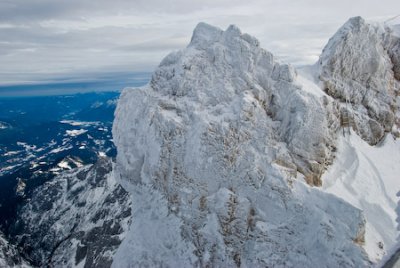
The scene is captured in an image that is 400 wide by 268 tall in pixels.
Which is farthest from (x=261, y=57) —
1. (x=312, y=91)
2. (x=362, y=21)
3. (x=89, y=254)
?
(x=89, y=254)

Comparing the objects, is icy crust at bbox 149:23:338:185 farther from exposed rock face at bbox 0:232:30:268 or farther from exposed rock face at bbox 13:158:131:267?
exposed rock face at bbox 0:232:30:268

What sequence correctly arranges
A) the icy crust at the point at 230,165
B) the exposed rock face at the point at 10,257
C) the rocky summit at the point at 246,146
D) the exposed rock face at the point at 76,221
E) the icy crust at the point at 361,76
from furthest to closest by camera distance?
the exposed rock face at the point at 10,257 < the exposed rock face at the point at 76,221 < the icy crust at the point at 361,76 < the rocky summit at the point at 246,146 < the icy crust at the point at 230,165

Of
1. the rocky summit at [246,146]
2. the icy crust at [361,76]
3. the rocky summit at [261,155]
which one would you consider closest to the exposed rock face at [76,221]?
the rocky summit at [261,155]

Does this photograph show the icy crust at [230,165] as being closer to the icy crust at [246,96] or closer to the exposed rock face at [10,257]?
the icy crust at [246,96]

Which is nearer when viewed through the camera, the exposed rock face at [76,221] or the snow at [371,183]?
the snow at [371,183]

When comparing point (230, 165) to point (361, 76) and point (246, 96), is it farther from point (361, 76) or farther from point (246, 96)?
point (361, 76)

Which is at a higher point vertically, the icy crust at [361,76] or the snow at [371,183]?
the icy crust at [361,76]

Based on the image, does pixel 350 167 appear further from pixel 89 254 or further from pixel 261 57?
pixel 89 254

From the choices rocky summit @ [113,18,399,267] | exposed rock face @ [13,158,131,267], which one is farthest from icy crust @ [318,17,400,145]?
exposed rock face @ [13,158,131,267]
